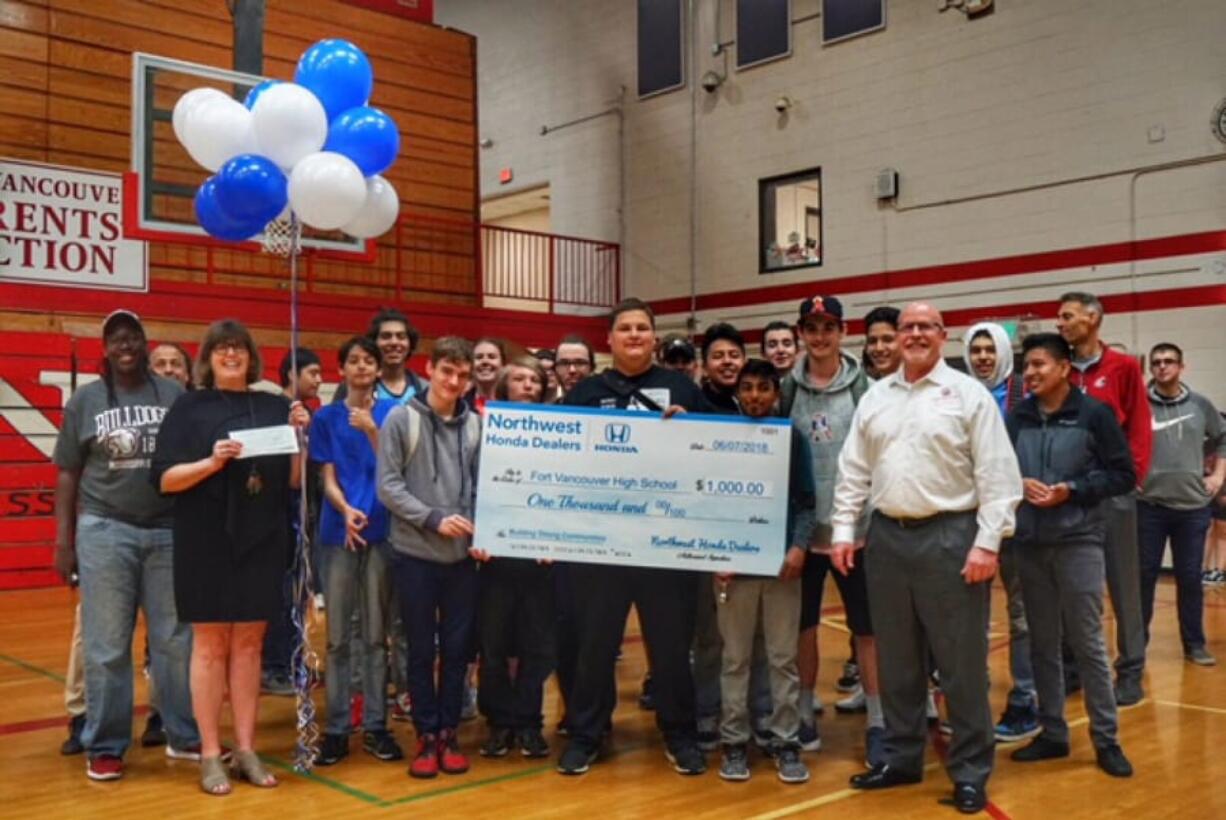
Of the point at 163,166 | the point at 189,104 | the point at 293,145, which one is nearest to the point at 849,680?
the point at 293,145

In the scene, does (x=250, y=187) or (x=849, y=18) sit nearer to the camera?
(x=250, y=187)

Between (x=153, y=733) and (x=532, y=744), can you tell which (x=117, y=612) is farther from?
(x=532, y=744)

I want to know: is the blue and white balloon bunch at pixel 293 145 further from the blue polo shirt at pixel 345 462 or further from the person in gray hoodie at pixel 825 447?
the person in gray hoodie at pixel 825 447

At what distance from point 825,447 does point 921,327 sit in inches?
27.5

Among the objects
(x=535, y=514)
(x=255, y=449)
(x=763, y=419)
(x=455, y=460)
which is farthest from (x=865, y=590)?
(x=255, y=449)

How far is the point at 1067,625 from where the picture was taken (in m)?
4.29

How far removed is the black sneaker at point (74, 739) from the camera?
451 centimetres

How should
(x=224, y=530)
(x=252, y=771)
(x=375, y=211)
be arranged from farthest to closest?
1. (x=375, y=211)
2. (x=252, y=771)
3. (x=224, y=530)

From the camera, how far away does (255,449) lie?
3844mm

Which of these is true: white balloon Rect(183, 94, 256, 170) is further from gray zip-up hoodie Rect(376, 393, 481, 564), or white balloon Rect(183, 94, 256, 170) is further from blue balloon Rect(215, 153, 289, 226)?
gray zip-up hoodie Rect(376, 393, 481, 564)

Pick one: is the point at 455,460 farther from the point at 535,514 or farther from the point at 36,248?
the point at 36,248

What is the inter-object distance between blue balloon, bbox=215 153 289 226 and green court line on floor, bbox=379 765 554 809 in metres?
2.47

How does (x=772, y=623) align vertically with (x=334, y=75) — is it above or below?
below

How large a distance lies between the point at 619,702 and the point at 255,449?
7.88 feet
